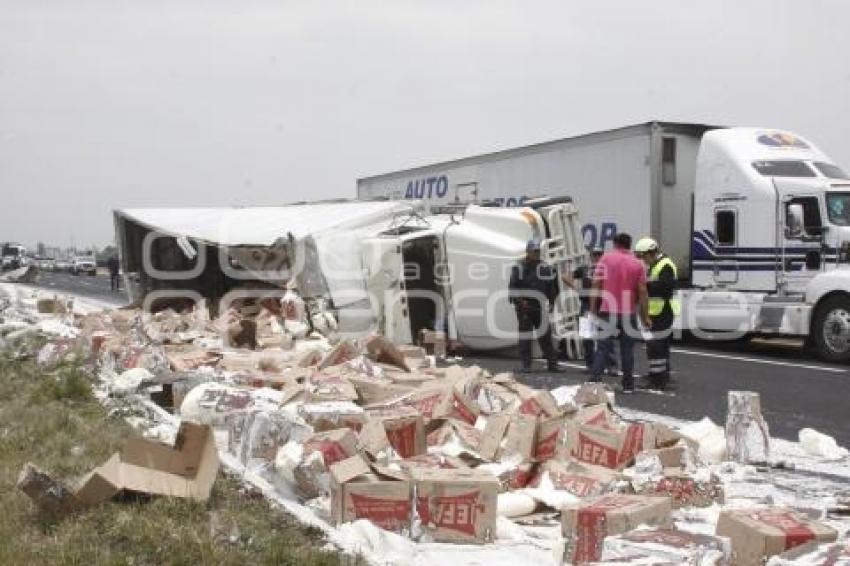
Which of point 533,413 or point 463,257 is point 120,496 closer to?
point 533,413

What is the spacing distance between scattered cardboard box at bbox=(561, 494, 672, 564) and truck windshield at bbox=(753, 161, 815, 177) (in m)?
10.8

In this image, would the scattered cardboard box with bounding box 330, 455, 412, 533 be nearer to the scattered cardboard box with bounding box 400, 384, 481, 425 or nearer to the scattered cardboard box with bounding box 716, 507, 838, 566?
the scattered cardboard box with bounding box 716, 507, 838, 566

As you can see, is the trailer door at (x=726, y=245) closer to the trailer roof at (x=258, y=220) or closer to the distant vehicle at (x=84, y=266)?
Answer: the trailer roof at (x=258, y=220)

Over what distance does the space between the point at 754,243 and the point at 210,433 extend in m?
11.1

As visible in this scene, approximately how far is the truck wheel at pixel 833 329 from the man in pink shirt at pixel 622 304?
436 centimetres

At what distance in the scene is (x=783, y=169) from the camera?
14.2 metres

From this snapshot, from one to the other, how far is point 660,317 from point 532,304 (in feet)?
7.86

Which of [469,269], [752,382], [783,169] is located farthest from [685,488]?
[783,169]

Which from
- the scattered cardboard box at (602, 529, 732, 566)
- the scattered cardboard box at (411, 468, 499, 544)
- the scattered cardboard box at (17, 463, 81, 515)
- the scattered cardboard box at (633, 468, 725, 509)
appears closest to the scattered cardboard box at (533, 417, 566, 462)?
the scattered cardboard box at (633, 468, 725, 509)

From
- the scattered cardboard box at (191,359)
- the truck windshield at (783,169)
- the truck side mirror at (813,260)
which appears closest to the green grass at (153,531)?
the scattered cardboard box at (191,359)

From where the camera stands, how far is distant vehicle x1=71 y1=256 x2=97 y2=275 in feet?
230

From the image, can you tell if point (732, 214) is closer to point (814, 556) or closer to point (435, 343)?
point (435, 343)

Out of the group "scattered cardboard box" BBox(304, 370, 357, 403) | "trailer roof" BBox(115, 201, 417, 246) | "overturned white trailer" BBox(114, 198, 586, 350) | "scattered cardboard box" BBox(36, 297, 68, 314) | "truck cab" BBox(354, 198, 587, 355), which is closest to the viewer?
"scattered cardboard box" BBox(304, 370, 357, 403)

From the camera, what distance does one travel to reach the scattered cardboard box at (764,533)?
12.4 ft
